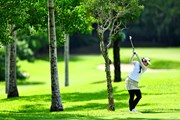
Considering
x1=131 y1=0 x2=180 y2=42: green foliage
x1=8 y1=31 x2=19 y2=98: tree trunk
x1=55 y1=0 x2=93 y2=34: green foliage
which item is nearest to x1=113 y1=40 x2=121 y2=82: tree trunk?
x1=8 y1=31 x2=19 y2=98: tree trunk

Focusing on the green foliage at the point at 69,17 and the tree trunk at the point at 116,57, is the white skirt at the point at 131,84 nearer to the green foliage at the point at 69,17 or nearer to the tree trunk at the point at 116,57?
the green foliage at the point at 69,17

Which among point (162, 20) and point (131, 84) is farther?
point (162, 20)

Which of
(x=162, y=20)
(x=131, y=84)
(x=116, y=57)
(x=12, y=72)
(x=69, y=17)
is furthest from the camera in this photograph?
(x=162, y=20)

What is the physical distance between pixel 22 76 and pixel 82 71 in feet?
34.3

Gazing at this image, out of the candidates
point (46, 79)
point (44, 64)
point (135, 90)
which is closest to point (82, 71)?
point (46, 79)

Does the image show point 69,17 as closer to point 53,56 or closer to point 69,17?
point 69,17

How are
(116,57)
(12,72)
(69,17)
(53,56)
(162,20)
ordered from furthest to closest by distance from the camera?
(162,20) → (116,57) → (12,72) → (69,17) → (53,56)

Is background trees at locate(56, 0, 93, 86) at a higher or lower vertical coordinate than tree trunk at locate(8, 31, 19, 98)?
higher

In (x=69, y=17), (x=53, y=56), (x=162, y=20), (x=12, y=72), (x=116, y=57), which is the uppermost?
(x=69, y=17)

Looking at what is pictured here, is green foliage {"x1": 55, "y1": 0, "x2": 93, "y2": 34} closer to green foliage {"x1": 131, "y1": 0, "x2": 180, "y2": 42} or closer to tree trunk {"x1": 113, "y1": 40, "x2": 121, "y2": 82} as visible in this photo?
tree trunk {"x1": 113, "y1": 40, "x2": 121, "y2": 82}

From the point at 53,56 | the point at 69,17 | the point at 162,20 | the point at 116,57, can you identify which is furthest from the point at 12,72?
the point at 162,20

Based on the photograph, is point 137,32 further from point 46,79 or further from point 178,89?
point 178,89

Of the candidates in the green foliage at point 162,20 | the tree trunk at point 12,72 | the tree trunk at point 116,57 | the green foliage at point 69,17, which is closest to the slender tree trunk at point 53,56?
the green foliage at point 69,17

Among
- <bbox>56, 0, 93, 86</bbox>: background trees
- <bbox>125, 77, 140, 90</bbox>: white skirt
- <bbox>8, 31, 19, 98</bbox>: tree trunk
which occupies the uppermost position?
<bbox>56, 0, 93, 86</bbox>: background trees
